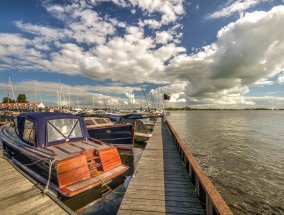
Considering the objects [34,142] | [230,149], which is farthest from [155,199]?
[230,149]

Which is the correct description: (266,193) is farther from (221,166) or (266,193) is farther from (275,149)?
(275,149)

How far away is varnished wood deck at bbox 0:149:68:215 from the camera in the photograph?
4793 mm

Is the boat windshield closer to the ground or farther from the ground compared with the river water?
farther from the ground

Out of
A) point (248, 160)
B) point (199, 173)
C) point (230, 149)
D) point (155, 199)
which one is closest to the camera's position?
point (155, 199)

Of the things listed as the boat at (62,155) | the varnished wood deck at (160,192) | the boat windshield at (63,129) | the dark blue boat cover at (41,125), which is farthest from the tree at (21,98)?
the varnished wood deck at (160,192)

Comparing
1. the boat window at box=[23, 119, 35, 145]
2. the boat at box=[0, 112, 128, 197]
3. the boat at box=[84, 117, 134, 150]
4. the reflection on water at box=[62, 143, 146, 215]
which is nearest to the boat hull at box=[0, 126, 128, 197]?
the boat at box=[0, 112, 128, 197]

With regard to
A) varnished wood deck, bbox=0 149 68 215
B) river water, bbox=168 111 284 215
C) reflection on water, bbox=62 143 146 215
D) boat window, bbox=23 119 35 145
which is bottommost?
river water, bbox=168 111 284 215

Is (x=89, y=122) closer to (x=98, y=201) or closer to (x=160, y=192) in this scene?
(x=98, y=201)

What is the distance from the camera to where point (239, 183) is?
35.4 feet

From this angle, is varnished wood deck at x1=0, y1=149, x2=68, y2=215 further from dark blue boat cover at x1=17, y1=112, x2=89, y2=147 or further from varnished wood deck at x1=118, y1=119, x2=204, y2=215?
dark blue boat cover at x1=17, y1=112, x2=89, y2=147

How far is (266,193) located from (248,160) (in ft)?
19.9

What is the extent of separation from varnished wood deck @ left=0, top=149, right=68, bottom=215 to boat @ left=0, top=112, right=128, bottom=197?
0.71 m

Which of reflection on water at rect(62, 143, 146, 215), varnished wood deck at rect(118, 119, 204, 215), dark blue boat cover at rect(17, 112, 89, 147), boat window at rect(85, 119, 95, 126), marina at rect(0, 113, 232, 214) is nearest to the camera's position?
marina at rect(0, 113, 232, 214)

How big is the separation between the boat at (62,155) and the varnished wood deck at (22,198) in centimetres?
71
